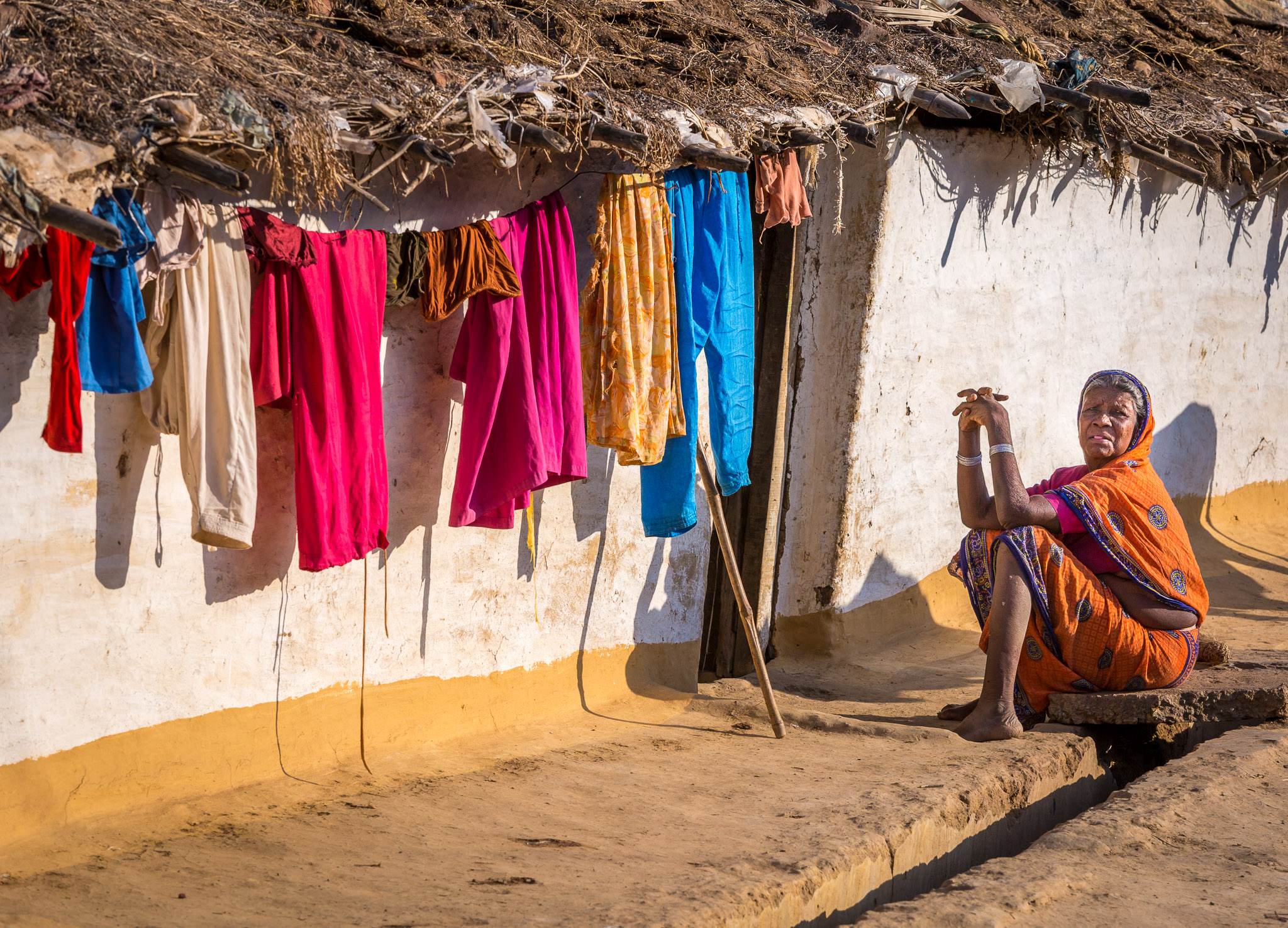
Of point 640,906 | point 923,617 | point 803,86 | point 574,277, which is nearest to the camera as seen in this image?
point 640,906

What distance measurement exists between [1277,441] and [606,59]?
7095 mm

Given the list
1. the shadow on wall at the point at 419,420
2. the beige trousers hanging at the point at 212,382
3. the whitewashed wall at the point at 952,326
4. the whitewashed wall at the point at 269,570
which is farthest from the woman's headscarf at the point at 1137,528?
the beige trousers hanging at the point at 212,382

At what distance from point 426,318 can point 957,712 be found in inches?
111

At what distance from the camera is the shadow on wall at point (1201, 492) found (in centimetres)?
836

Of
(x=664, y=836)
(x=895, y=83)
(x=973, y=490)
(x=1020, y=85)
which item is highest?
(x=1020, y=85)

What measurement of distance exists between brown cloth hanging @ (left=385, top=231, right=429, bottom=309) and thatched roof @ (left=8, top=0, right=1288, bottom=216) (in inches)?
10.3

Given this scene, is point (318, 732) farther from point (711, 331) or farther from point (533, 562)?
point (711, 331)

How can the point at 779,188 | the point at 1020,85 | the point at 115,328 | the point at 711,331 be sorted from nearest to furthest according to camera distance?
1. the point at 115,328
2. the point at 711,331
3. the point at 779,188
4. the point at 1020,85

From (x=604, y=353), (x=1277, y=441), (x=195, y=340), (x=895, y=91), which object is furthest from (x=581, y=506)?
(x=1277, y=441)

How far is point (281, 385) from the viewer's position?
149 inches

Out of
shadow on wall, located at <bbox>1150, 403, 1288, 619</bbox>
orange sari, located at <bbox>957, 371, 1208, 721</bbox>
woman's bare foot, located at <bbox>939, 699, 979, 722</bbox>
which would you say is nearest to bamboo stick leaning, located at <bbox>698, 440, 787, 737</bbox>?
woman's bare foot, located at <bbox>939, 699, 979, 722</bbox>

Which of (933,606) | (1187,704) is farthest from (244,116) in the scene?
(933,606)

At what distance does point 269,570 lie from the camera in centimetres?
409

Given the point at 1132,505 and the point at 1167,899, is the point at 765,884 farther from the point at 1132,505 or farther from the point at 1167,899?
the point at 1132,505
